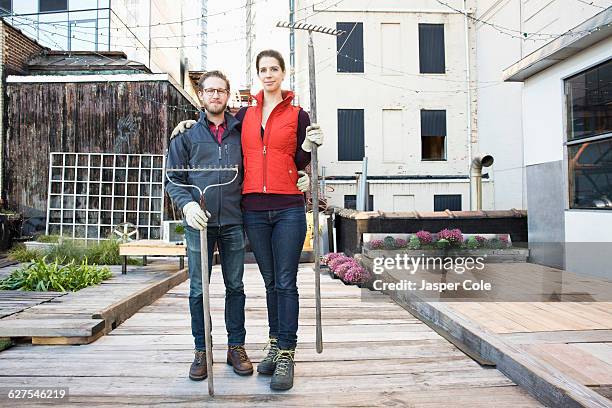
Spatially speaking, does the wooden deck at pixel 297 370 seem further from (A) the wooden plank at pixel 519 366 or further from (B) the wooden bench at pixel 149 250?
(B) the wooden bench at pixel 149 250

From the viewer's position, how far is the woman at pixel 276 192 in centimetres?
289

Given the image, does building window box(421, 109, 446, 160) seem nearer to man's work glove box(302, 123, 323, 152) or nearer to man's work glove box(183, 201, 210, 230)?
man's work glove box(302, 123, 323, 152)

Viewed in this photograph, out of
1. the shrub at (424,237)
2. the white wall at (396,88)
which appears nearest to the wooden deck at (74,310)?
the shrub at (424,237)

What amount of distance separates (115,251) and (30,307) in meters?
3.76

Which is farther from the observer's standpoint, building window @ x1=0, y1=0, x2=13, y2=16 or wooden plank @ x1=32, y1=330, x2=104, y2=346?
building window @ x1=0, y1=0, x2=13, y2=16

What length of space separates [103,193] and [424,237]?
Result: 7044 mm

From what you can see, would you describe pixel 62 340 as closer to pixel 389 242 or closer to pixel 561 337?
pixel 561 337

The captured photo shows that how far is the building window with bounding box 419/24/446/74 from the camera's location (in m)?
16.0

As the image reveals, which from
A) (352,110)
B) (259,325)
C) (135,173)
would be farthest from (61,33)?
(259,325)

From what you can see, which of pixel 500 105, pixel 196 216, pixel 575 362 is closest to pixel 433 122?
pixel 500 105

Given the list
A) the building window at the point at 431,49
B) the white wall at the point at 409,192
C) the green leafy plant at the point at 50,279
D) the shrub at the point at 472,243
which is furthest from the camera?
the building window at the point at 431,49

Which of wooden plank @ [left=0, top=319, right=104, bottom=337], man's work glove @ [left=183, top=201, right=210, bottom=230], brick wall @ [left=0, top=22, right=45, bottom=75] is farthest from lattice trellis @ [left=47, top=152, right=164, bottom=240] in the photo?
man's work glove @ [left=183, top=201, right=210, bottom=230]

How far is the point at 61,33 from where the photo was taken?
1452 cm

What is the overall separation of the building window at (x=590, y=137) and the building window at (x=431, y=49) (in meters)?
8.75
